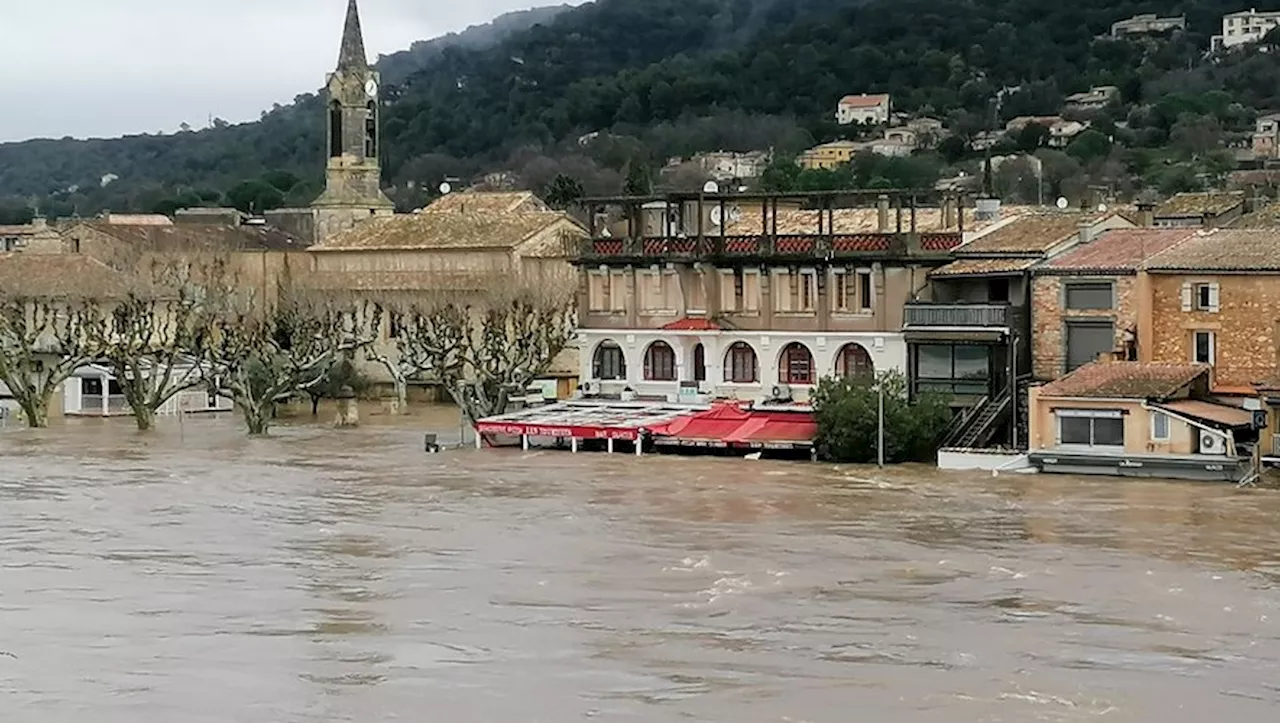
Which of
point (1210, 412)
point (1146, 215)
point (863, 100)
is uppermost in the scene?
point (863, 100)

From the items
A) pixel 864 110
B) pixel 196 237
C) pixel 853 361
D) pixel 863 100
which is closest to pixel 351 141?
pixel 196 237

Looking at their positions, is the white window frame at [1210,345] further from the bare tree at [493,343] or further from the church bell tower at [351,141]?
the church bell tower at [351,141]

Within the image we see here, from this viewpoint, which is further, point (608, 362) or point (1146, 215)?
point (1146, 215)

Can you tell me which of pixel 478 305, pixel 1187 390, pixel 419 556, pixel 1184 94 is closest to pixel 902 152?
pixel 1184 94

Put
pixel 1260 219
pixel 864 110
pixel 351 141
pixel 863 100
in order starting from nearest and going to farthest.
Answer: pixel 1260 219 → pixel 351 141 → pixel 864 110 → pixel 863 100

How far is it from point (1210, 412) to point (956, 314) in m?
7.58

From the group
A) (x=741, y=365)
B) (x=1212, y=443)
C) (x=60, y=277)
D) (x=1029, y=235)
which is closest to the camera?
(x=1212, y=443)

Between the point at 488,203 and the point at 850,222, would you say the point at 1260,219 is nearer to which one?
the point at 850,222

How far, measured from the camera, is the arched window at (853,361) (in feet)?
177

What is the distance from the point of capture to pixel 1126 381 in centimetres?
4612

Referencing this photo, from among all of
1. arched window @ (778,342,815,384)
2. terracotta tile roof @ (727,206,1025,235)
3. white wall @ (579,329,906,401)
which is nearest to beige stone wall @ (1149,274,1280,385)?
white wall @ (579,329,906,401)

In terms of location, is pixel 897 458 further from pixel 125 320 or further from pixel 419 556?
pixel 125 320

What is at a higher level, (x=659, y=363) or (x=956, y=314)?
(x=956, y=314)

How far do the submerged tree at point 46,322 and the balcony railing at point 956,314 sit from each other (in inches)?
964
